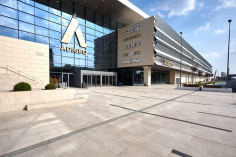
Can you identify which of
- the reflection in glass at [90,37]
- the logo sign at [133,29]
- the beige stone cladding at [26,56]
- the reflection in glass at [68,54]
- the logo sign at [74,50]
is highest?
the logo sign at [133,29]

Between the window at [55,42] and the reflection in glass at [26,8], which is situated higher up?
the reflection in glass at [26,8]

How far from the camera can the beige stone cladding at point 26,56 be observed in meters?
15.6

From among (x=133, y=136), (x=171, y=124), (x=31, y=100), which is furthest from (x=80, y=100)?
(x=171, y=124)

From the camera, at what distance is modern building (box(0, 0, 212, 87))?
17438mm

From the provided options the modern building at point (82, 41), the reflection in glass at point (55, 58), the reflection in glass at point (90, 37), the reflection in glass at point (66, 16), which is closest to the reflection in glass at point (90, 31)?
the modern building at point (82, 41)

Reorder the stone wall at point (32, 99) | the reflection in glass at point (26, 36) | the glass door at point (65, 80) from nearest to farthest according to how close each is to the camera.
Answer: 1. the stone wall at point (32, 99)
2. the reflection in glass at point (26, 36)
3. the glass door at point (65, 80)

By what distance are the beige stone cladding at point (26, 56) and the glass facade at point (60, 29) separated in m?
1.90

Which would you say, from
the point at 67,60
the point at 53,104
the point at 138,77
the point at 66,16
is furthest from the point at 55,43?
the point at 138,77

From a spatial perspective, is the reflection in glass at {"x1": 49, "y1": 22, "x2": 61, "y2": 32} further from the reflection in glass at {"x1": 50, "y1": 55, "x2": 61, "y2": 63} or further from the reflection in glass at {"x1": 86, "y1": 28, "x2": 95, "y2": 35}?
the reflection in glass at {"x1": 86, "y1": 28, "x2": 95, "y2": 35}

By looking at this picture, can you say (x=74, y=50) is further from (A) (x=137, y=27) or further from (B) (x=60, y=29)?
(A) (x=137, y=27)

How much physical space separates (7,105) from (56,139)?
563cm

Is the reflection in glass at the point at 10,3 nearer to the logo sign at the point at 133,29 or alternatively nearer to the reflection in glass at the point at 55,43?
the reflection in glass at the point at 55,43

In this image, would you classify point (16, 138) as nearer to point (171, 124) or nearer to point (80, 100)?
point (80, 100)

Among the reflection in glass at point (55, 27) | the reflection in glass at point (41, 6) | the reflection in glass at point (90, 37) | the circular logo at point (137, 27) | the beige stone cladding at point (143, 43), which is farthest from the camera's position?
the circular logo at point (137, 27)
